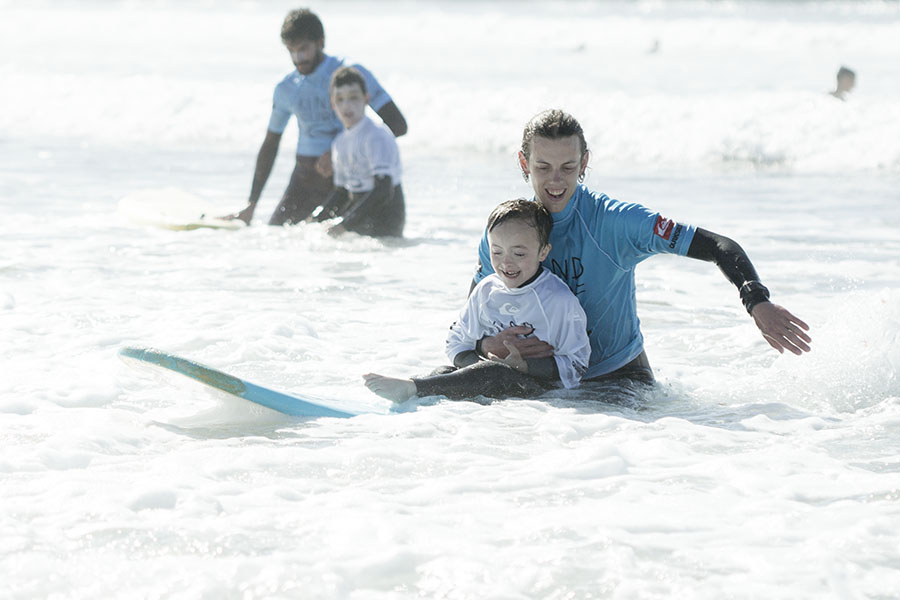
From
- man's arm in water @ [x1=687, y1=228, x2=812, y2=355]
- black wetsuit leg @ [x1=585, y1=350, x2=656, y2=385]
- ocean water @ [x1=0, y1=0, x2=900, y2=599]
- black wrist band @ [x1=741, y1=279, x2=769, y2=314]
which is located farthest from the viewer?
black wetsuit leg @ [x1=585, y1=350, x2=656, y2=385]

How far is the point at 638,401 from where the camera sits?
4.41 m

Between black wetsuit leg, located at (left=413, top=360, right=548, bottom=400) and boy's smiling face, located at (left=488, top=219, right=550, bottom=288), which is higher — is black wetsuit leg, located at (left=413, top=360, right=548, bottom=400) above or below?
below

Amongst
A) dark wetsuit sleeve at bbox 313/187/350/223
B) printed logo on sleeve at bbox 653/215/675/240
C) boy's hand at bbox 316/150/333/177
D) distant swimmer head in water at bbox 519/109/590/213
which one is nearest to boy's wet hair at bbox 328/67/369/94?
boy's hand at bbox 316/150/333/177

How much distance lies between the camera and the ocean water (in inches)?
114

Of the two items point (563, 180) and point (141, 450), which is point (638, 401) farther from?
point (141, 450)

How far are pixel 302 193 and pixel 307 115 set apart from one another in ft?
2.06

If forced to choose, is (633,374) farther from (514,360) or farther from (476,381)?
(476,381)

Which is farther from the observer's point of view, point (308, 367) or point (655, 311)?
point (655, 311)

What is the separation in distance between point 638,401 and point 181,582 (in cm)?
217

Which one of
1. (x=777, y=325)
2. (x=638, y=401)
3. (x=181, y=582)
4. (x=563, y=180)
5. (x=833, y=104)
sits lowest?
(x=181, y=582)

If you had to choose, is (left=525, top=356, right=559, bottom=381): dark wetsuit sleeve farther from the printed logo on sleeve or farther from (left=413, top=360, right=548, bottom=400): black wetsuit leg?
the printed logo on sleeve

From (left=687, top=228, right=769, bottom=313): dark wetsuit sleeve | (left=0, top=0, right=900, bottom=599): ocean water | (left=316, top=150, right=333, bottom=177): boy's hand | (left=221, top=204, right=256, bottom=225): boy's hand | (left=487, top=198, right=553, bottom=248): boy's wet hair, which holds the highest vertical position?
(left=316, top=150, right=333, bottom=177): boy's hand

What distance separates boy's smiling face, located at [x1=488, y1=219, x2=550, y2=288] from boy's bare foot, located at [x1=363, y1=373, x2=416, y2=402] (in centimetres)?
56

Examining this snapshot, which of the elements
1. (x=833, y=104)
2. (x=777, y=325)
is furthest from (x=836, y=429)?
(x=833, y=104)
